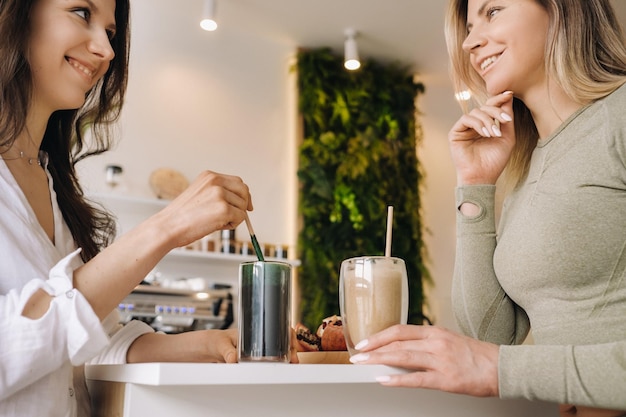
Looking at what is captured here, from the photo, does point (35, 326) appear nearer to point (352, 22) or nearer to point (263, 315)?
point (263, 315)

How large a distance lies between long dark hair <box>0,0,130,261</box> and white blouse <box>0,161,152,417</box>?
0.60 ft

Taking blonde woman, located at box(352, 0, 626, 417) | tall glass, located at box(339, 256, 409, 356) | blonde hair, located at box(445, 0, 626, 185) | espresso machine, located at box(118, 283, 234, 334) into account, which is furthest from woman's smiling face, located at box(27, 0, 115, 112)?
espresso machine, located at box(118, 283, 234, 334)

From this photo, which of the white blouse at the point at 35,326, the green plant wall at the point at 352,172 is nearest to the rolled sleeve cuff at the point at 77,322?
the white blouse at the point at 35,326

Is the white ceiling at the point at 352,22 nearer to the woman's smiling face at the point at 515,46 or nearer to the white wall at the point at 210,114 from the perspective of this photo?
the white wall at the point at 210,114

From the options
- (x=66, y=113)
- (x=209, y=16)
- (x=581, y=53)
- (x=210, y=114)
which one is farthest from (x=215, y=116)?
(x=581, y=53)

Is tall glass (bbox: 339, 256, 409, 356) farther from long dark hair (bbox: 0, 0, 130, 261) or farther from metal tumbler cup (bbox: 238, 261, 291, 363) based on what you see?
long dark hair (bbox: 0, 0, 130, 261)

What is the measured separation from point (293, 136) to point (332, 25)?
2.86 ft

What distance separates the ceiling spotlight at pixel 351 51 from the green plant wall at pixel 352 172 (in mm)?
280

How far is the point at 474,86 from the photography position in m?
1.94

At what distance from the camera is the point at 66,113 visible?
67.0 inches

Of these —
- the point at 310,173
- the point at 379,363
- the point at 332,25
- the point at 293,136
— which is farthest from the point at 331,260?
the point at 379,363

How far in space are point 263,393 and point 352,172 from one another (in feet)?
12.8

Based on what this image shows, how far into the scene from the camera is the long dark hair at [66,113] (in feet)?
4.45

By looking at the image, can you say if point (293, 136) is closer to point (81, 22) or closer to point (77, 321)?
point (81, 22)
